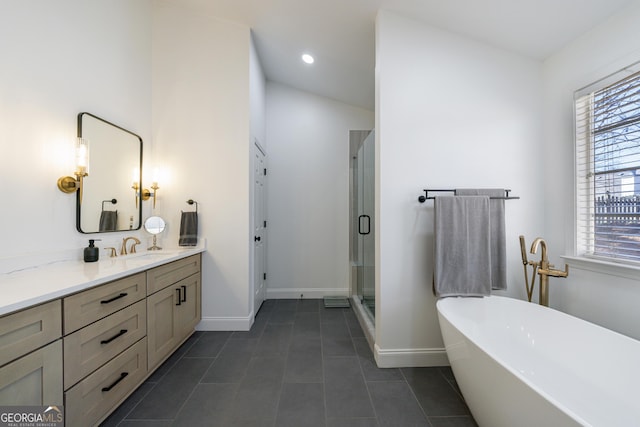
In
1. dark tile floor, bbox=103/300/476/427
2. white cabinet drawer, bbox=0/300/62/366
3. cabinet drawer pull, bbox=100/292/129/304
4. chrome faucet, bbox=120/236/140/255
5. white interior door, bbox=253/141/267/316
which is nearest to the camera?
white cabinet drawer, bbox=0/300/62/366

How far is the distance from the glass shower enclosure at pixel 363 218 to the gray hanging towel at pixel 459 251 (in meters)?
0.71

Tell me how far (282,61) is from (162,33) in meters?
1.22

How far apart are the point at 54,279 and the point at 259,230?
1.95m

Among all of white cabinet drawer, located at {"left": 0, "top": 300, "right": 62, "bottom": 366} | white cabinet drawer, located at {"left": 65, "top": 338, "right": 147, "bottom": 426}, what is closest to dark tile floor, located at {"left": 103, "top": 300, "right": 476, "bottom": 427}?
white cabinet drawer, located at {"left": 65, "top": 338, "right": 147, "bottom": 426}

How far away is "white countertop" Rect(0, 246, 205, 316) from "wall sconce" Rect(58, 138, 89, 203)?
1.59 ft

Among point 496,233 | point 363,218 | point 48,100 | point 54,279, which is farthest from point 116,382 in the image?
point 496,233

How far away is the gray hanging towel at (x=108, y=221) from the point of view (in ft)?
6.36

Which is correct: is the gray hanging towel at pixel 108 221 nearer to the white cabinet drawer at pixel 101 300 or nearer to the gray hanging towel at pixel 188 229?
the gray hanging towel at pixel 188 229

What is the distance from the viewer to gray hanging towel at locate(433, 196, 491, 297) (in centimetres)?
182

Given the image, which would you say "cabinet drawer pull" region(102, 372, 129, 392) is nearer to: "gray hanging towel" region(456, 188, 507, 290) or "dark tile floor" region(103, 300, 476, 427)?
"dark tile floor" region(103, 300, 476, 427)

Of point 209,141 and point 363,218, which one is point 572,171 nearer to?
point 363,218

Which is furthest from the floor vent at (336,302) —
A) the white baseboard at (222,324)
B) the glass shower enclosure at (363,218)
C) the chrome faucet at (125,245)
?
the chrome faucet at (125,245)

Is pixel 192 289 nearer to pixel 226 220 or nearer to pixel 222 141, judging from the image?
pixel 226 220

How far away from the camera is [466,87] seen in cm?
199
